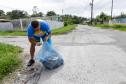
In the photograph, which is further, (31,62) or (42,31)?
(31,62)

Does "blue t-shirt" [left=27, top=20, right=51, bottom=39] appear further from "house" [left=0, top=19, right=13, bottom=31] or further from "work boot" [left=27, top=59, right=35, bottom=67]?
"house" [left=0, top=19, right=13, bottom=31]

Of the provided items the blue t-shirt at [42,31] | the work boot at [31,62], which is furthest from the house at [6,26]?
the blue t-shirt at [42,31]

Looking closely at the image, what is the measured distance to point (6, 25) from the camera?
35.8 m

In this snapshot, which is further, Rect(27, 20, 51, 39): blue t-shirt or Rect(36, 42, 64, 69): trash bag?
Rect(27, 20, 51, 39): blue t-shirt

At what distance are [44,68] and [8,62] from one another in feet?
3.31

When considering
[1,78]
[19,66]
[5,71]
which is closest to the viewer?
[1,78]

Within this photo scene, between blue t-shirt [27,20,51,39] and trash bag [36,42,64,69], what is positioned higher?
blue t-shirt [27,20,51,39]

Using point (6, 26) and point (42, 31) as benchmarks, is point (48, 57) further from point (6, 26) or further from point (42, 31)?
point (6, 26)

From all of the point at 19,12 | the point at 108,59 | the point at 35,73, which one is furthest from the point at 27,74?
the point at 19,12

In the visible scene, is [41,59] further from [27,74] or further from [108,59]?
[108,59]

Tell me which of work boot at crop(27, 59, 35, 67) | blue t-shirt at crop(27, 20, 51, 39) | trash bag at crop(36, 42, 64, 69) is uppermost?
blue t-shirt at crop(27, 20, 51, 39)

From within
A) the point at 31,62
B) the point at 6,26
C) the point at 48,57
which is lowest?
the point at 31,62

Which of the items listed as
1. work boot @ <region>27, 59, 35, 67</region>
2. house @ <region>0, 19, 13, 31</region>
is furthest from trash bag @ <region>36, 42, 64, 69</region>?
house @ <region>0, 19, 13, 31</region>

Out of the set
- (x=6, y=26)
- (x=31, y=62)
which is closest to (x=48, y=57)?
(x=31, y=62)
